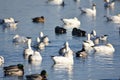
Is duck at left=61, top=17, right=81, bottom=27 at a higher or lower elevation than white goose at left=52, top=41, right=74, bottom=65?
higher

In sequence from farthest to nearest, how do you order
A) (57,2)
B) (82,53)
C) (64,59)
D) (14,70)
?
(57,2) < (82,53) < (64,59) < (14,70)

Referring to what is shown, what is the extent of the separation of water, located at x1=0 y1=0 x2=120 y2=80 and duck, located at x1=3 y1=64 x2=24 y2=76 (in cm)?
29

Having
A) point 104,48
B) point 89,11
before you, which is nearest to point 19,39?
point 104,48

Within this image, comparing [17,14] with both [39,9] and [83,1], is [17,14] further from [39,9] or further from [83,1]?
[83,1]

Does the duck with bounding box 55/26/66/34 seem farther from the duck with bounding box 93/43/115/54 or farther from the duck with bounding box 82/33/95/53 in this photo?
the duck with bounding box 93/43/115/54

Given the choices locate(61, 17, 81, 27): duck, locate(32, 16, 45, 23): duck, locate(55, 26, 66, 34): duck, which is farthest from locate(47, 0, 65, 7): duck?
locate(55, 26, 66, 34): duck

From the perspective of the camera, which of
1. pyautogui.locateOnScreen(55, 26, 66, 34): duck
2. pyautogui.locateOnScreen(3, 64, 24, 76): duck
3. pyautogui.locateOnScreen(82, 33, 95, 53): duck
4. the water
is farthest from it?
pyautogui.locateOnScreen(55, 26, 66, 34): duck

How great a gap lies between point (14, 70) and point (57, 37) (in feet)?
43.3

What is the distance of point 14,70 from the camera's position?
107 feet

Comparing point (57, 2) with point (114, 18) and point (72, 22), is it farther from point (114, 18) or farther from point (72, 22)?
point (72, 22)

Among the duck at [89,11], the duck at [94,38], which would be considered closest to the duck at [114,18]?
the duck at [89,11]

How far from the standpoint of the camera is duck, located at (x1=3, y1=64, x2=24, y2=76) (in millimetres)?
32375

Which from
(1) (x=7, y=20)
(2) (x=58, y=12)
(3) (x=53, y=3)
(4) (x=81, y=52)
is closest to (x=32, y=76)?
(4) (x=81, y=52)

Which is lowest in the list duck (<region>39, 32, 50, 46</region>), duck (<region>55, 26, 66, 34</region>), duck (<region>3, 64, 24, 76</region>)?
duck (<region>3, 64, 24, 76</region>)
